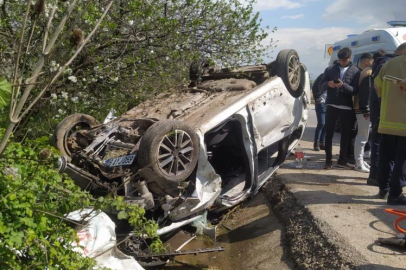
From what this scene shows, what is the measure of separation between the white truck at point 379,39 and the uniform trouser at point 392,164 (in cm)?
403

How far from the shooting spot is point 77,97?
6.44m

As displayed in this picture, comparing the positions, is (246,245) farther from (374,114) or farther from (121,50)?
(121,50)

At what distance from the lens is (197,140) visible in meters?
4.78

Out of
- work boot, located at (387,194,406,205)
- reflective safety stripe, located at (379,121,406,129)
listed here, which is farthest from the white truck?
work boot, located at (387,194,406,205)

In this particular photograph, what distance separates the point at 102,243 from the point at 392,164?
351 cm

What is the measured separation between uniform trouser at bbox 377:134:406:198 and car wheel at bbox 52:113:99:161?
3312mm

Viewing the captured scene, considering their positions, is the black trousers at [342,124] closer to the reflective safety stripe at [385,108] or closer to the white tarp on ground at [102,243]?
the reflective safety stripe at [385,108]

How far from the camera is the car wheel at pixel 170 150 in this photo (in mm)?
4391

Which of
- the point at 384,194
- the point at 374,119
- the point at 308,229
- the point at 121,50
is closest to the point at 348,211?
the point at 308,229

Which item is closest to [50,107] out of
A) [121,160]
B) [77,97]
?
[77,97]

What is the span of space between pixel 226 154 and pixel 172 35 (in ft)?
6.37

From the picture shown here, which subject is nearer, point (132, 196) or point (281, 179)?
point (132, 196)

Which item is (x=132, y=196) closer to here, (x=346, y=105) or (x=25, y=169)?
Result: (x=25, y=169)

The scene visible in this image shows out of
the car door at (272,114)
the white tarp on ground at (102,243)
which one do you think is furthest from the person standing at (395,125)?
the white tarp on ground at (102,243)
